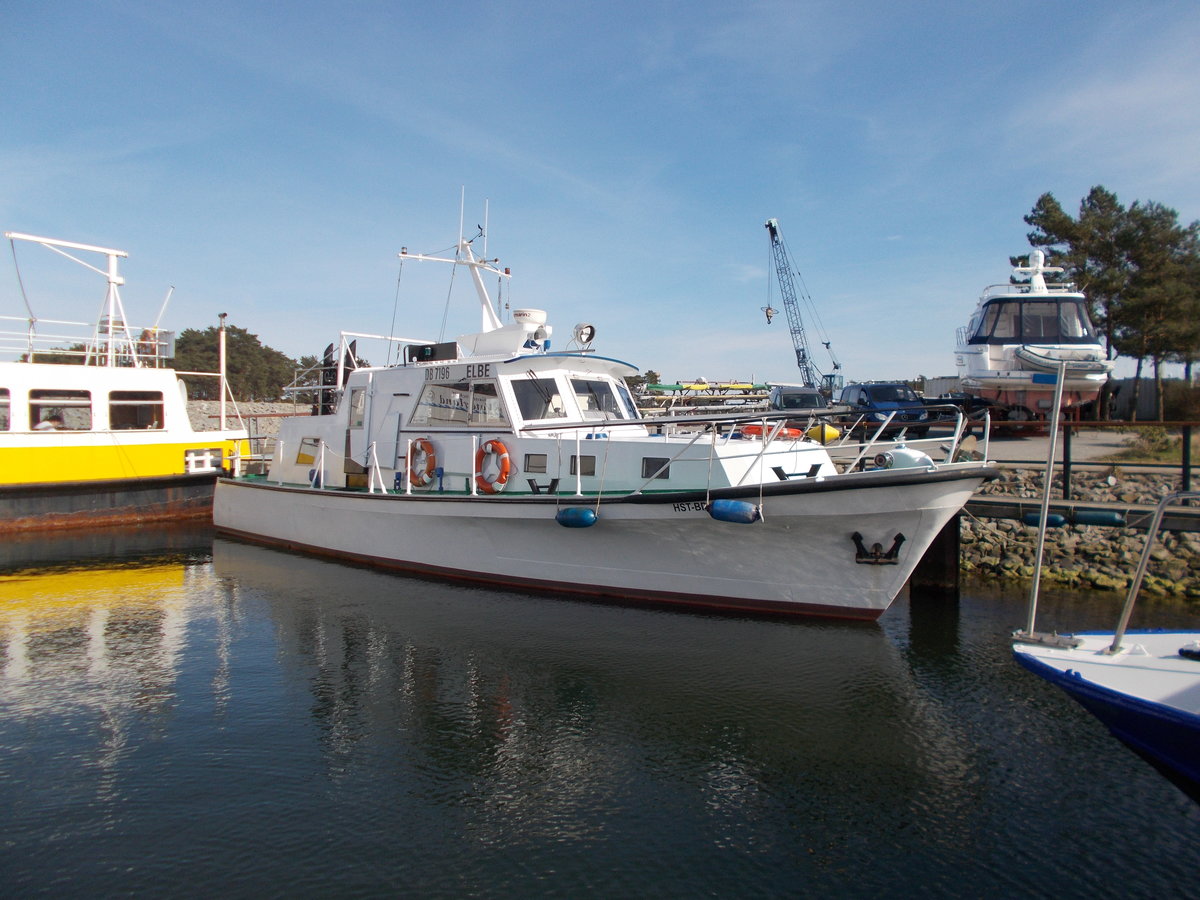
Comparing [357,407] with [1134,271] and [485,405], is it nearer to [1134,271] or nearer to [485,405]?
[485,405]

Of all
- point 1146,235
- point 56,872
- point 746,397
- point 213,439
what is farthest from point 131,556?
point 1146,235

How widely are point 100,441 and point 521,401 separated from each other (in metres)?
12.2

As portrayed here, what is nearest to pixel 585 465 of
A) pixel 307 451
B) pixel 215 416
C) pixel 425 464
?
pixel 425 464

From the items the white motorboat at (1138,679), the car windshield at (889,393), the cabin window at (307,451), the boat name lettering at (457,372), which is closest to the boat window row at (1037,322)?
the car windshield at (889,393)

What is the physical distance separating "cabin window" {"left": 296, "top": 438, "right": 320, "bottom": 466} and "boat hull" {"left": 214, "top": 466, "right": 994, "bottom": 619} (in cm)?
270

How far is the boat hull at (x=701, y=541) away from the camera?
315 inches

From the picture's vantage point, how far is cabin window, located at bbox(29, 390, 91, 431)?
643 inches

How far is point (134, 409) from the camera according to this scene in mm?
18078

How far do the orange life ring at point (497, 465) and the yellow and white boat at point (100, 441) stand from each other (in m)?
8.17

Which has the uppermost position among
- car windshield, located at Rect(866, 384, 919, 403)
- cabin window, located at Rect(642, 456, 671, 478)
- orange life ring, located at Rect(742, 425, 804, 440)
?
car windshield, located at Rect(866, 384, 919, 403)

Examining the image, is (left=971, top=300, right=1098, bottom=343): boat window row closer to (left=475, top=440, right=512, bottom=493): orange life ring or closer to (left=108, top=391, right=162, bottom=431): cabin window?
(left=475, top=440, right=512, bottom=493): orange life ring

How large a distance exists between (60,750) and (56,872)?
188 cm

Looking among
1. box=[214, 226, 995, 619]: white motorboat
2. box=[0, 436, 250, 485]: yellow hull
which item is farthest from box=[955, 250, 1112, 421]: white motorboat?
box=[0, 436, 250, 485]: yellow hull

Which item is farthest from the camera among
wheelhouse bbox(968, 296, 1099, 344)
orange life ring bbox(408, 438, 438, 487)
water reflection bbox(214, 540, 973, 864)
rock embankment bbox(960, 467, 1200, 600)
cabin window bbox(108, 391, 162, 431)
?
wheelhouse bbox(968, 296, 1099, 344)
